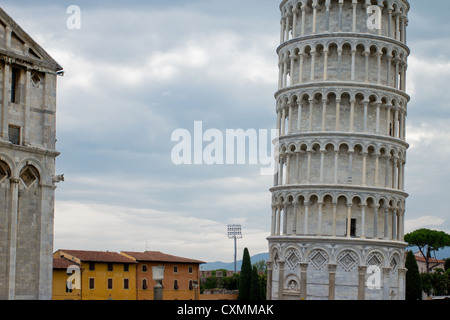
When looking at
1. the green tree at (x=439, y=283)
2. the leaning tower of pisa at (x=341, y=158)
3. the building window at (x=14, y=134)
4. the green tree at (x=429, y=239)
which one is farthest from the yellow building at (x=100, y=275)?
the green tree at (x=429, y=239)

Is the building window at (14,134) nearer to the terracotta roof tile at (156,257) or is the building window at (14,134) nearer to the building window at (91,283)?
the building window at (91,283)

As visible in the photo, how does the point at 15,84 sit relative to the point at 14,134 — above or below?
above

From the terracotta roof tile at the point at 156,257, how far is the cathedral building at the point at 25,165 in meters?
43.4

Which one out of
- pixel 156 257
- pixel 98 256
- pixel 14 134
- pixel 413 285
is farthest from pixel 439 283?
pixel 14 134

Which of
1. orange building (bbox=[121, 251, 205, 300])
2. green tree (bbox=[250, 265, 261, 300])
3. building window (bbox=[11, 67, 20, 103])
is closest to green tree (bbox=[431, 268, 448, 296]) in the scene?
green tree (bbox=[250, 265, 261, 300])

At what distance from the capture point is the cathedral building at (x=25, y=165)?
98.9 ft

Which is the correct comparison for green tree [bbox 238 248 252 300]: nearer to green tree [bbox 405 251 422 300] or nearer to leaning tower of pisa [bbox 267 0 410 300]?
green tree [bbox 405 251 422 300]

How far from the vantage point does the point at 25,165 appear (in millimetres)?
31000

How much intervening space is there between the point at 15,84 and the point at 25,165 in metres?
3.72

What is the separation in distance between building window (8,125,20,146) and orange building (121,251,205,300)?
4332cm

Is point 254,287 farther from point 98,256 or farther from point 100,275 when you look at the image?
point 98,256
